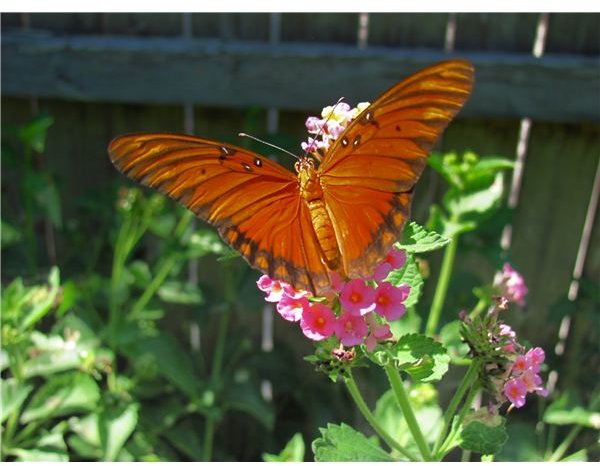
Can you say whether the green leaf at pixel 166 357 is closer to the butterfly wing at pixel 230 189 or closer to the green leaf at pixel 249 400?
the green leaf at pixel 249 400

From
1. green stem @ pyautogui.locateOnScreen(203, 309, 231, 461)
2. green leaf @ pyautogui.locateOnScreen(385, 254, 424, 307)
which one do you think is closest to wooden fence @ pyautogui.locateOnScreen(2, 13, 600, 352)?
green stem @ pyautogui.locateOnScreen(203, 309, 231, 461)

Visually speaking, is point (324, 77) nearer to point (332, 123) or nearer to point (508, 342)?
point (332, 123)

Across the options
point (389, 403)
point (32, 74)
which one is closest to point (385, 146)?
point (389, 403)

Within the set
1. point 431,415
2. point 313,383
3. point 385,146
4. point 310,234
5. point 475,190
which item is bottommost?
point 313,383

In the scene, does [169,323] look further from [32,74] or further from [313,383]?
[32,74]

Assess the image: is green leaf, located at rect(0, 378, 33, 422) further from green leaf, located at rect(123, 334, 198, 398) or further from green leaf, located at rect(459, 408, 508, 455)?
green leaf, located at rect(459, 408, 508, 455)

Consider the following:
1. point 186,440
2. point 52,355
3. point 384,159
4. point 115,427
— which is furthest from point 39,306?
point 384,159
